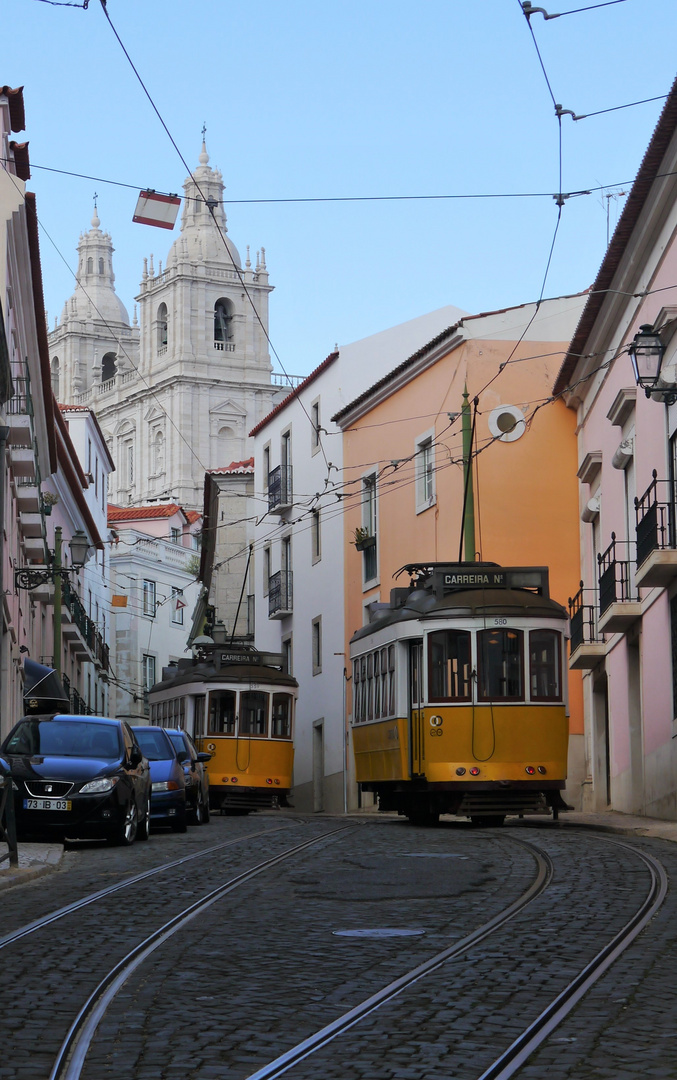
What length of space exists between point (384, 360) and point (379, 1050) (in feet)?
121

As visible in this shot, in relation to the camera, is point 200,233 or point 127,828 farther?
point 200,233

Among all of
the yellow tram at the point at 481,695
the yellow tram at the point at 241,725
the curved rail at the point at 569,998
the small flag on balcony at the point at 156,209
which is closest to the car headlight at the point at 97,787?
the yellow tram at the point at 481,695

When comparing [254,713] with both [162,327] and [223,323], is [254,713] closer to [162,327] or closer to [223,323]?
[223,323]

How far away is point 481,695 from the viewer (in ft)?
65.1

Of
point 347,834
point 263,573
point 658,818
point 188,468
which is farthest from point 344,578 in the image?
point 188,468

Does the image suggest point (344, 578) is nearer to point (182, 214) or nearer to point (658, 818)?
point (658, 818)

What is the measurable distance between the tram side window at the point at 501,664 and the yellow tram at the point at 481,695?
0.04 feet

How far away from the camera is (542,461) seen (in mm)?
32656

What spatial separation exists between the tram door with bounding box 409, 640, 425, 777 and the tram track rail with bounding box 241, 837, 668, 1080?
863 cm

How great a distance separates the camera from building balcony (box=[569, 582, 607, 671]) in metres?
28.0

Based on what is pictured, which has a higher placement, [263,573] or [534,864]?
[263,573]

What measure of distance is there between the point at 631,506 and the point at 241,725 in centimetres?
796

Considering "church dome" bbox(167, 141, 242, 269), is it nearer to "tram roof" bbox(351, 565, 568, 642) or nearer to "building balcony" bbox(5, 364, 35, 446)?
"building balcony" bbox(5, 364, 35, 446)

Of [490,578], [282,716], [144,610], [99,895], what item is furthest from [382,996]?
[144,610]
